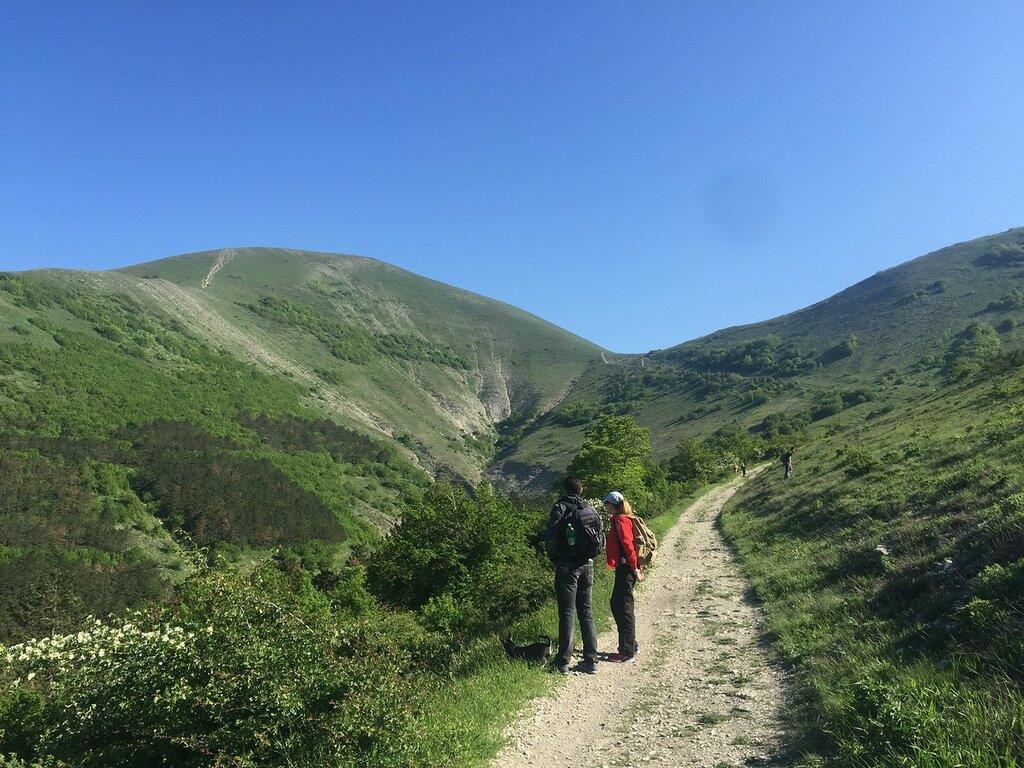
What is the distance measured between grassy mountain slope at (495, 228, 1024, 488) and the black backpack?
Answer: 7884 cm

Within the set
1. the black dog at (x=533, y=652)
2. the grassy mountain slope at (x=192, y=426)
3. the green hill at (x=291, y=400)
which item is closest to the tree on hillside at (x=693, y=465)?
the green hill at (x=291, y=400)

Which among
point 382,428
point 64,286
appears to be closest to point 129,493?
point 382,428

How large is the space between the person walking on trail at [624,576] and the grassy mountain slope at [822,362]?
256ft

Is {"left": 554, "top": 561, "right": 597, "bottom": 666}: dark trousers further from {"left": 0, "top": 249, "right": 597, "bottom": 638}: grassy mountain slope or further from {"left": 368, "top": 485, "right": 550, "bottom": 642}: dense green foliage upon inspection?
{"left": 0, "top": 249, "right": 597, "bottom": 638}: grassy mountain slope

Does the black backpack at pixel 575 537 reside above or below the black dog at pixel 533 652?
above

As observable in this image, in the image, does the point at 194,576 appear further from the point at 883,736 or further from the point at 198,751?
the point at 883,736

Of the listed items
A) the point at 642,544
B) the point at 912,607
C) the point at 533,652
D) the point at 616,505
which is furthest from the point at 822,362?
the point at 533,652

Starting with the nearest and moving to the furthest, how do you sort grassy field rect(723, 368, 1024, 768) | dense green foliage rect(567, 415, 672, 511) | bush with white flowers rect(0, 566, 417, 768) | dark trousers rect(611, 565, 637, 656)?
1. grassy field rect(723, 368, 1024, 768)
2. bush with white flowers rect(0, 566, 417, 768)
3. dark trousers rect(611, 565, 637, 656)
4. dense green foliage rect(567, 415, 672, 511)

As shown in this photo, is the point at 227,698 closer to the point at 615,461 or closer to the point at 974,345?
the point at 615,461

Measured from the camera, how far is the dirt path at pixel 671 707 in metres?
5.32

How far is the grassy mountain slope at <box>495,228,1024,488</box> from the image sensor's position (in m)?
91.8

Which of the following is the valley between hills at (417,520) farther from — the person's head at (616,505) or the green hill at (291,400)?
the person's head at (616,505)

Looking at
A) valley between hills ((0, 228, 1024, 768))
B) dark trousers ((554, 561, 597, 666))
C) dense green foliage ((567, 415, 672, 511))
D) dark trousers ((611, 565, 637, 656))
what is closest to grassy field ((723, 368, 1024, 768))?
valley between hills ((0, 228, 1024, 768))

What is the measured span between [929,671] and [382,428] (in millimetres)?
130779
